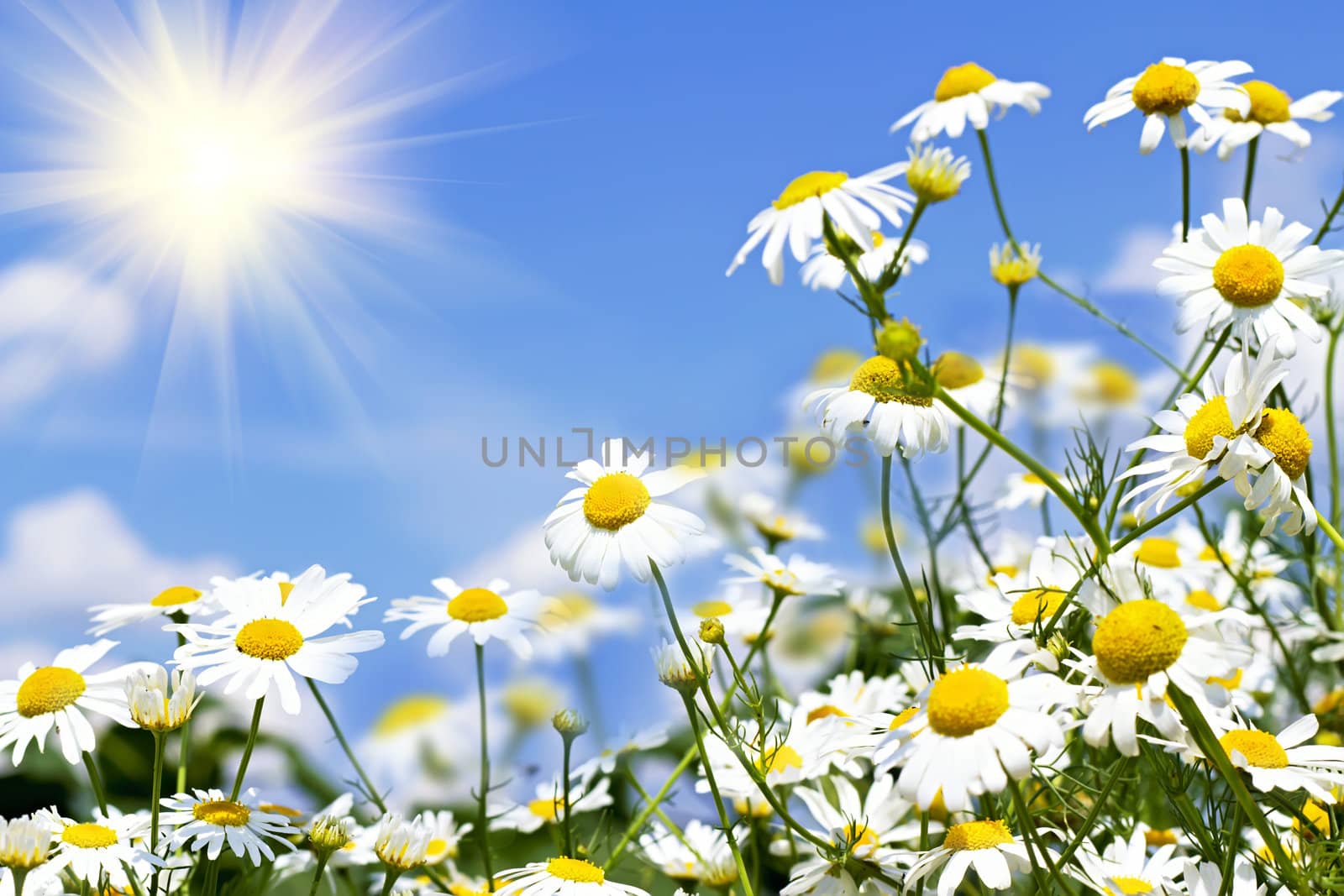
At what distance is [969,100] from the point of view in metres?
1.29

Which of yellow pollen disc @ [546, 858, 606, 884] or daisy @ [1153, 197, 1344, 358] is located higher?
daisy @ [1153, 197, 1344, 358]

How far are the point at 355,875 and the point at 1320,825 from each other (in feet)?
4.40

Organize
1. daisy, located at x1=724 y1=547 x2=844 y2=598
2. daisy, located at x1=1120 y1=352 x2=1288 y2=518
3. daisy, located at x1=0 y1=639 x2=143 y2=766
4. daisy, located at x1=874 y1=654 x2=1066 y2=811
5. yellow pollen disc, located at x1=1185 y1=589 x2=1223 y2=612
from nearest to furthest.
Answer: daisy, located at x1=874 y1=654 x2=1066 y2=811, daisy, located at x1=1120 y1=352 x2=1288 y2=518, daisy, located at x1=0 y1=639 x2=143 y2=766, daisy, located at x1=724 y1=547 x2=844 y2=598, yellow pollen disc, located at x1=1185 y1=589 x2=1223 y2=612

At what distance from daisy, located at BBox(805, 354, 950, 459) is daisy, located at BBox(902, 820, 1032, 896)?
32 cm

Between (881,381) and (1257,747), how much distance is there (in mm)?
437

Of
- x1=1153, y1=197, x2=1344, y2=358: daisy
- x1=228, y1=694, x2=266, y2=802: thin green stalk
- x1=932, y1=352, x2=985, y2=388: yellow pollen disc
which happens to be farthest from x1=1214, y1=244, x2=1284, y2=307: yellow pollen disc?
x1=228, y1=694, x2=266, y2=802: thin green stalk

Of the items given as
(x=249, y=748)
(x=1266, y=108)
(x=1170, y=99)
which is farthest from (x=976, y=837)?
(x=1266, y=108)

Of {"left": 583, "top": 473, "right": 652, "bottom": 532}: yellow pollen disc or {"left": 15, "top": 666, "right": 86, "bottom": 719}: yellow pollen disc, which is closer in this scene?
{"left": 583, "top": 473, "right": 652, "bottom": 532}: yellow pollen disc

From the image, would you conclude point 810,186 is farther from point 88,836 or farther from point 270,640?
point 88,836

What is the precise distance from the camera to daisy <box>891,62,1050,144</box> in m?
1.25

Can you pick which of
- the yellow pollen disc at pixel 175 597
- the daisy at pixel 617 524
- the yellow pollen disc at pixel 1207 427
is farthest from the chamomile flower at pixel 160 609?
the yellow pollen disc at pixel 1207 427

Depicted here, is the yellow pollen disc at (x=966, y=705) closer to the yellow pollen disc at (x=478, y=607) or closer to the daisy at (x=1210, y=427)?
the daisy at (x=1210, y=427)

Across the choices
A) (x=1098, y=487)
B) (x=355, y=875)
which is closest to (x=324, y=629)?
(x=1098, y=487)

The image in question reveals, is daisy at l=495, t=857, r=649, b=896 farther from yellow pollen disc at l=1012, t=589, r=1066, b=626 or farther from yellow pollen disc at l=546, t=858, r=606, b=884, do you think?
yellow pollen disc at l=1012, t=589, r=1066, b=626
